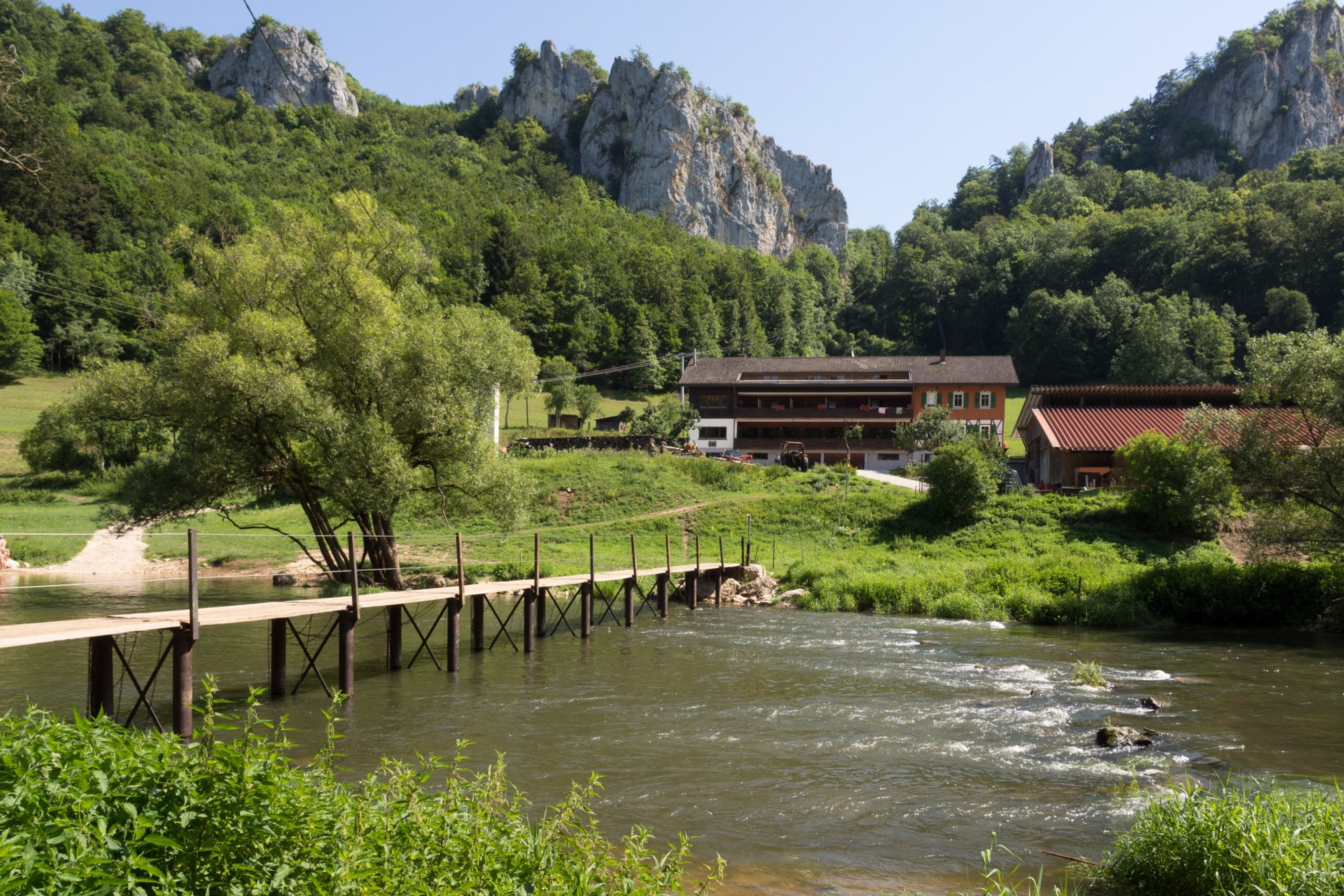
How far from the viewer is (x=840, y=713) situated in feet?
55.1

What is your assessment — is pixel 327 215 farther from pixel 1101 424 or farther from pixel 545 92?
pixel 545 92

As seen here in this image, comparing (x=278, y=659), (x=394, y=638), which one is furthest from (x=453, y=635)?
(x=278, y=659)

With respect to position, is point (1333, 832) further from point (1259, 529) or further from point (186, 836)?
point (1259, 529)

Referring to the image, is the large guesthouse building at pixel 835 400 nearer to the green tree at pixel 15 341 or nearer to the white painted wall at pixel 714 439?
the white painted wall at pixel 714 439

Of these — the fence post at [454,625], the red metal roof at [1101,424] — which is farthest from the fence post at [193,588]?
the red metal roof at [1101,424]

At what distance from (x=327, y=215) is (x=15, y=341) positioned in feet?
112

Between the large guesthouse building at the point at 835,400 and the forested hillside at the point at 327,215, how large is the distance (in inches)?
1131

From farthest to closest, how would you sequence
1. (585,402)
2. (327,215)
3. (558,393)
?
1. (585,402)
2. (558,393)
3. (327,215)

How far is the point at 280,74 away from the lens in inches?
6339

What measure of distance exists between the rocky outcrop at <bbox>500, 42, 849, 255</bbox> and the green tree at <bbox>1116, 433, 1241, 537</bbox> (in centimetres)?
13774

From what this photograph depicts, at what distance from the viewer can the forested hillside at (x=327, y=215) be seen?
8150 cm

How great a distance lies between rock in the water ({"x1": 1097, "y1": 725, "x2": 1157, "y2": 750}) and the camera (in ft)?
Result: 47.1

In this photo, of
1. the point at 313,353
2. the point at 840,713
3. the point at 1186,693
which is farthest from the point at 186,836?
the point at 313,353

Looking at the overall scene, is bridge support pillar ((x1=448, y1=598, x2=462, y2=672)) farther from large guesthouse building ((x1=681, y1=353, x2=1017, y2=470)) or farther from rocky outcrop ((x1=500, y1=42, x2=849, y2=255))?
rocky outcrop ((x1=500, y1=42, x2=849, y2=255))
